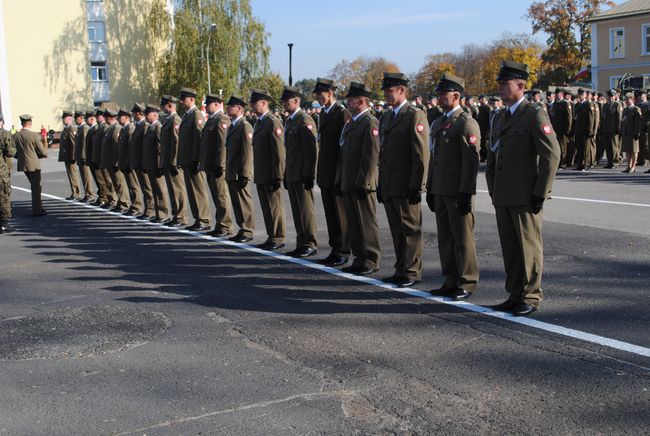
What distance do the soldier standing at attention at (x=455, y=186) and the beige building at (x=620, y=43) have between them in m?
55.1

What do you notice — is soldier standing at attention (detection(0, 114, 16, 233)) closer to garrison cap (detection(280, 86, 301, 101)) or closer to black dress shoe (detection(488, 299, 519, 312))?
garrison cap (detection(280, 86, 301, 101))

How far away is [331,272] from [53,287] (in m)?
3.07

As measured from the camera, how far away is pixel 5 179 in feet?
43.8

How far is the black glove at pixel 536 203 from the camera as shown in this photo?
250 inches

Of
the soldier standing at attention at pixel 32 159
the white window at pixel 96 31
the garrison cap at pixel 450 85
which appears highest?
the white window at pixel 96 31

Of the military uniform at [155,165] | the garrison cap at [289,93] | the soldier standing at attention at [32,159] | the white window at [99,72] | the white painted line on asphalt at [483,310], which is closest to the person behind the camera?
the white painted line on asphalt at [483,310]

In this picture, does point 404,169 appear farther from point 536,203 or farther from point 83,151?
point 83,151

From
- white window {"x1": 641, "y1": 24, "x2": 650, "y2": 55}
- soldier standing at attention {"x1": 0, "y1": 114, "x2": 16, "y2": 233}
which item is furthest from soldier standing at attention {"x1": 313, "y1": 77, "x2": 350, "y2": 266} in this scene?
white window {"x1": 641, "y1": 24, "x2": 650, "y2": 55}

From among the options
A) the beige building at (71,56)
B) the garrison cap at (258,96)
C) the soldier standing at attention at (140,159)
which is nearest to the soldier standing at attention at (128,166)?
the soldier standing at attention at (140,159)

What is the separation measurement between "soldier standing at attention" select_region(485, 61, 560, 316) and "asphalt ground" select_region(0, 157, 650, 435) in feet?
1.00

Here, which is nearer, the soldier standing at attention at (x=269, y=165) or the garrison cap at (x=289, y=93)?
the garrison cap at (x=289, y=93)

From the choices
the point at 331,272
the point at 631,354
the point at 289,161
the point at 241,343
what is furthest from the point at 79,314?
the point at 631,354

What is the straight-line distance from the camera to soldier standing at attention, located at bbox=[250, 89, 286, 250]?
1018 centimetres

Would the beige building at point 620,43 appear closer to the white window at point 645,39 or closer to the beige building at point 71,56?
the white window at point 645,39
